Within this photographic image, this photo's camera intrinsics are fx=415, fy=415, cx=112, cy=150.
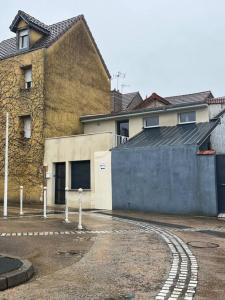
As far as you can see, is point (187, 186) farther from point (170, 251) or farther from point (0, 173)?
point (0, 173)

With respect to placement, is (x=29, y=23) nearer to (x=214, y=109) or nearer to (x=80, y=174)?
(x=80, y=174)

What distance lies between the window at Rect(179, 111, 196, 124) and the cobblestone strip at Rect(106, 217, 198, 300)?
13.8 meters

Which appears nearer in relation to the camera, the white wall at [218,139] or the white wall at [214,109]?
the white wall at [218,139]

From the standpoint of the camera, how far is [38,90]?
1048 inches

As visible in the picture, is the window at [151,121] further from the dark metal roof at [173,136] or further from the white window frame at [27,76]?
the white window frame at [27,76]

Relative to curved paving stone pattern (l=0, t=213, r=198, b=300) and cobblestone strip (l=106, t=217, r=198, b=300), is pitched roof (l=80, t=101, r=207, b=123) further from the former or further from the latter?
cobblestone strip (l=106, t=217, r=198, b=300)

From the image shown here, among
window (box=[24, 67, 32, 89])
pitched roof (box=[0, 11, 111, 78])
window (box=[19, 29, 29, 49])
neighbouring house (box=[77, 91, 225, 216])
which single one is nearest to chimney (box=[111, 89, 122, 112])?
pitched roof (box=[0, 11, 111, 78])

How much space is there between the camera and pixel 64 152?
25250mm

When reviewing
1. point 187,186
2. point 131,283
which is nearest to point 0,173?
point 187,186

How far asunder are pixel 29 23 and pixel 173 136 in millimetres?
13157

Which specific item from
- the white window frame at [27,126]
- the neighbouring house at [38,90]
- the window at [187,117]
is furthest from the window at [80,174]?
the window at [187,117]

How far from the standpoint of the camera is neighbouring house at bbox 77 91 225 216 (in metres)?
19.0

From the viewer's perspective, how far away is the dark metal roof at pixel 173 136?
20703mm

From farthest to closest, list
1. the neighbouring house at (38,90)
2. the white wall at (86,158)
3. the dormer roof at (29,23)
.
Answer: the dormer roof at (29,23)
the neighbouring house at (38,90)
the white wall at (86,158)
